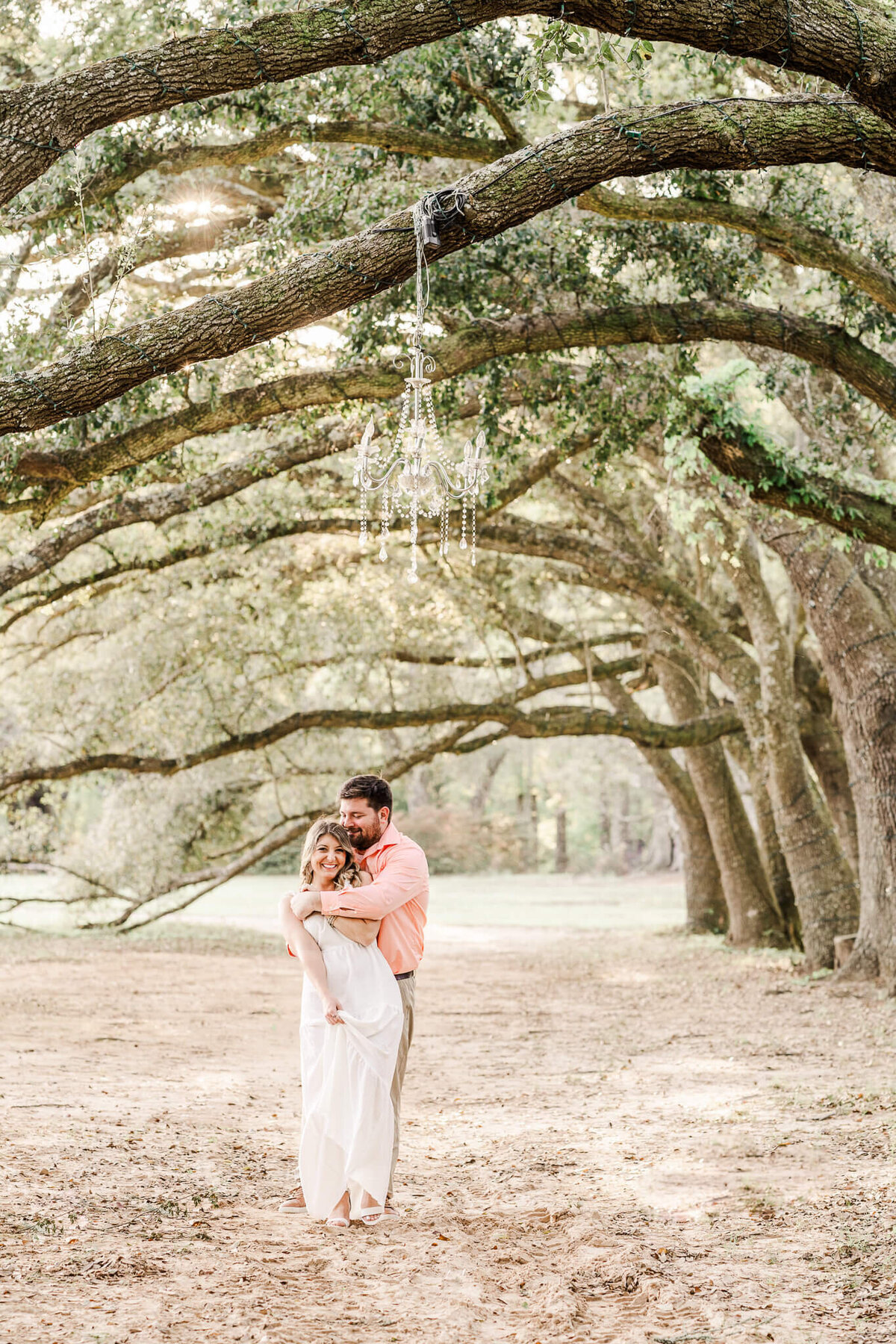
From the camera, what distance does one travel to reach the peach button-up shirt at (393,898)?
4645mm

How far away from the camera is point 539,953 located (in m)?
17.6

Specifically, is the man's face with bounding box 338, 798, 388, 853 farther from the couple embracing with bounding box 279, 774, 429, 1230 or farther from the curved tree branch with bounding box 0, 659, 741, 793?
the curved tree branch with bounding box 0, 659, 741, 793

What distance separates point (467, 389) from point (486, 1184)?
6704 mm

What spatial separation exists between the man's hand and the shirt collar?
30 centimetres

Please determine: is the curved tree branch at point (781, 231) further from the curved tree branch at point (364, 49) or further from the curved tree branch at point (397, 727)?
the curved tree branch at point (397, 727)

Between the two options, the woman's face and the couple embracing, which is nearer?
the couple embracing

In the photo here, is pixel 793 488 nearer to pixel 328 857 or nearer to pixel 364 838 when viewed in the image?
pixel 364 838

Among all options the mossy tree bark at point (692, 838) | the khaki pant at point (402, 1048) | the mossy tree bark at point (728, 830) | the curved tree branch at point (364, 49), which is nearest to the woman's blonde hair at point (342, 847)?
the khaki pant at point (402, 1048)

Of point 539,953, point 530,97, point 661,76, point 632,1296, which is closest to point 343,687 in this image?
point 539,953

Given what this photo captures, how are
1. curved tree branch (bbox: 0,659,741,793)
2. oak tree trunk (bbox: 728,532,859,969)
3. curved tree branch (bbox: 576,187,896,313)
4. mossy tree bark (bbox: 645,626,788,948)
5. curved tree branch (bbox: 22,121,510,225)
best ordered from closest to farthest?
1. curved tree branch (bbox: 576,187,896,313)
2. curved tree branch (bbox: 22,121,510,225)
3. oak tree trunk (bbox: 728,532,859,969)
4. curved tree branch (bbox: 0,659,741,793)
5. mossy tree bark (bbox: 645,626,788,948)

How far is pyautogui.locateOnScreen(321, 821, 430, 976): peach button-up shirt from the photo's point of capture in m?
4.64

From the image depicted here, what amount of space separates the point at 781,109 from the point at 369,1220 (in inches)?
179

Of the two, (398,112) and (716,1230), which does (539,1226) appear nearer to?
(716,1230)

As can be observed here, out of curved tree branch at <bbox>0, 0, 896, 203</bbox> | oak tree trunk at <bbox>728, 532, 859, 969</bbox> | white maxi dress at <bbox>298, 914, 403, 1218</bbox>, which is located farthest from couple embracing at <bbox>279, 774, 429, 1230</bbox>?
oak tree trunk at <bbox>728, 532, 859, 969</bbox>
